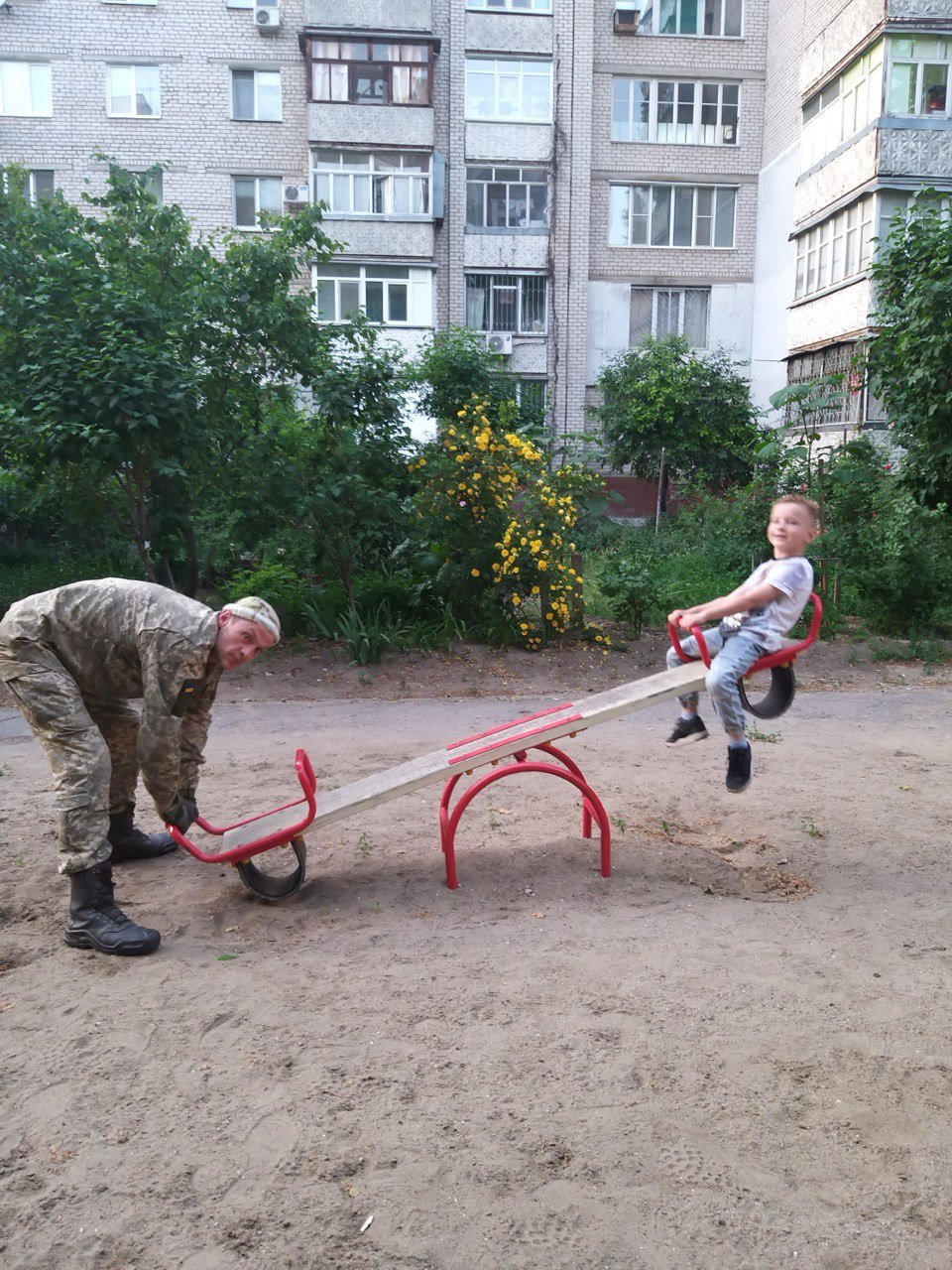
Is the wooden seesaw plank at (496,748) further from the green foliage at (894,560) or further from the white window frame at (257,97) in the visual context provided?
the white window frame at (257,97)

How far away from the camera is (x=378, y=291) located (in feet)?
83.9

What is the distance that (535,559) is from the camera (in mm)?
9594

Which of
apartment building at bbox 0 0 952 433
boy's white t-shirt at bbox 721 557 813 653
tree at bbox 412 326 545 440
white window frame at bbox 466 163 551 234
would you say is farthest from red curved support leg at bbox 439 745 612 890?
white window frame at bbox 466 163 551 234

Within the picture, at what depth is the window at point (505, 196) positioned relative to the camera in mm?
26688

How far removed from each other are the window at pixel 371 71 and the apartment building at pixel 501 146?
0.16ft

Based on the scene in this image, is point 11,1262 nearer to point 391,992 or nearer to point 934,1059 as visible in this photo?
point 391,992

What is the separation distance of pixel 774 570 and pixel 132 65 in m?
27.9

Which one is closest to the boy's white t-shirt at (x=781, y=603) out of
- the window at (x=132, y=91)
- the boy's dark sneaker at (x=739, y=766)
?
the boy's dark sneaker at (x=739, y=766)

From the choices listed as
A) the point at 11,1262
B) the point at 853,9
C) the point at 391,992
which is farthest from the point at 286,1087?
the point at 853,9

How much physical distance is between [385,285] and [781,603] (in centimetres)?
2294

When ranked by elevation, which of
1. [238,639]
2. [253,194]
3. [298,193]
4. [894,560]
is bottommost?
[894,560]

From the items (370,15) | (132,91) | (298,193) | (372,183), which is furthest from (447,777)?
(132,91)

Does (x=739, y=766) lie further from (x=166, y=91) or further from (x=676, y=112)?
(x=676, y=112)

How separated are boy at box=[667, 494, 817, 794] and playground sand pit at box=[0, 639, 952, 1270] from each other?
821 millimetres
